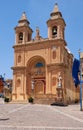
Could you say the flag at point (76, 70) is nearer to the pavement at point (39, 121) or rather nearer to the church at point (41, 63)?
the pavement at point (39, 121)

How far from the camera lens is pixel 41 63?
163 feet

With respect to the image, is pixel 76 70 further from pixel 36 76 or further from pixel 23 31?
pixel 23 31

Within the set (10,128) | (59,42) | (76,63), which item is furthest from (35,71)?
(10,128)

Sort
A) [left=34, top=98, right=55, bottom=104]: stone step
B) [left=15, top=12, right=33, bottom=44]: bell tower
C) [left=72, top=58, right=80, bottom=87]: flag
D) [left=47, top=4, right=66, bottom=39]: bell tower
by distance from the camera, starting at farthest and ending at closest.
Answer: [left=15, top=12, right=33, bottom=44]: bell tower → [left=47, top=4, right=66, bottom=39]: bell tower → [left=34, top=98, right=55, bottom=104]: stone step → [left=72, top=58, right=80, bottom=87]: flag

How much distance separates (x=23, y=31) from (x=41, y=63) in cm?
910

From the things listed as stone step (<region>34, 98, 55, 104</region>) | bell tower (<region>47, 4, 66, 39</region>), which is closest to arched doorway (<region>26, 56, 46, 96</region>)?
stone step (<region>34, 98, 55, 104</region>)

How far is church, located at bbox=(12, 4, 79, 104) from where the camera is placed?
149ft

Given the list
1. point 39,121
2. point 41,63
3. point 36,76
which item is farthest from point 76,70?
point 41,63

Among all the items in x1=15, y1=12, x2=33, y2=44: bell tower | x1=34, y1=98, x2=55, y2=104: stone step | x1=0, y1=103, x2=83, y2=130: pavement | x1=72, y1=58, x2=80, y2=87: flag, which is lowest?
x1=34, y1=98, x2=55, y2=104: stone step

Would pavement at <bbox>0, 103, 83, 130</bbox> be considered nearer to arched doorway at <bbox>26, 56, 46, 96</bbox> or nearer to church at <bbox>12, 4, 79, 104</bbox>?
church at <bbox>12, 4, 79, 104</bbox>

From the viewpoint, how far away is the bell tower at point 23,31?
52.1 metres

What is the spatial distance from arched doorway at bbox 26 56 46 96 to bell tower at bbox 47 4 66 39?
6.05 meters

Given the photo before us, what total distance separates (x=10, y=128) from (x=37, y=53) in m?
38.8

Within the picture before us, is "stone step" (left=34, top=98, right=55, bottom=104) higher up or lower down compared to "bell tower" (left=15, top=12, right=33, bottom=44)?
lower down
